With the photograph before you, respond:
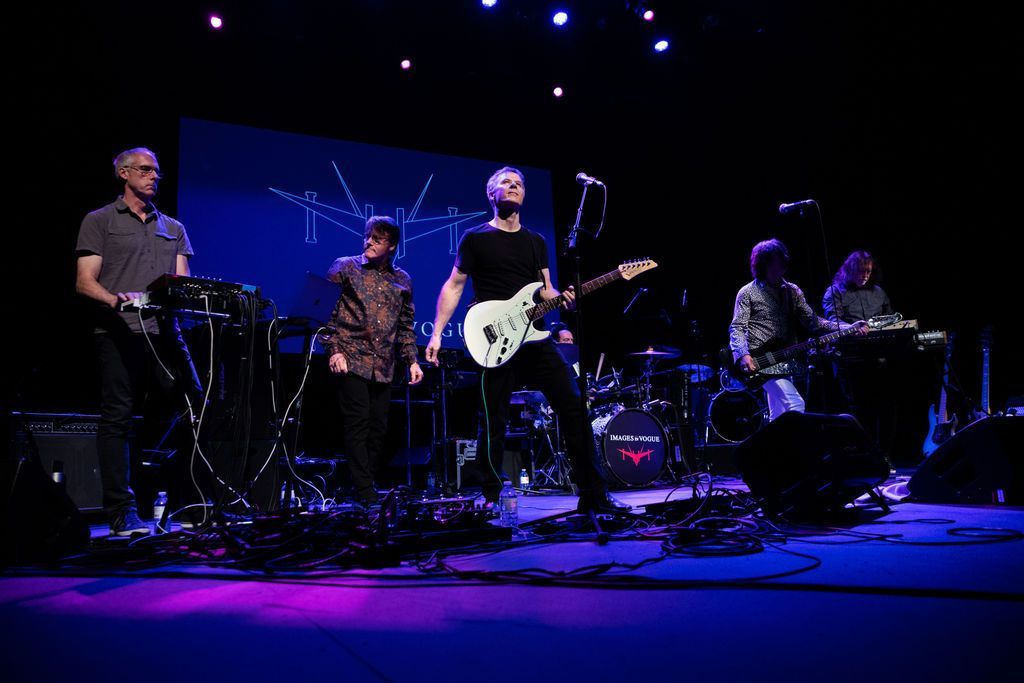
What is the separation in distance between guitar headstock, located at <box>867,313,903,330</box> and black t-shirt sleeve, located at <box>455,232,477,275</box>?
3.51 m

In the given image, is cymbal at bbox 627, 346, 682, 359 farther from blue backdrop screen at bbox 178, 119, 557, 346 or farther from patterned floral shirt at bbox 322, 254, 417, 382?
patterned floral shirt at bbox 322, 254, 417, 382

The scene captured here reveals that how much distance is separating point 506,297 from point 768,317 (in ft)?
8.69

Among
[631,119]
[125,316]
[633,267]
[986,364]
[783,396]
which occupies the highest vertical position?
[631,119]

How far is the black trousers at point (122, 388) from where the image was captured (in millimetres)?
3383

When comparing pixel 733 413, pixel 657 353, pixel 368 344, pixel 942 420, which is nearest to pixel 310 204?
pixel 368 344

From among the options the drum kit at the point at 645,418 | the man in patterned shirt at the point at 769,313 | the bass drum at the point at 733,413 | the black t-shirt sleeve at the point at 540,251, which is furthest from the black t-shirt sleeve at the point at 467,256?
the bass drum at the point at 733,413

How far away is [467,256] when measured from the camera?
12.7ft

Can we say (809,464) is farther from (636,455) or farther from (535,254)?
(636,455)

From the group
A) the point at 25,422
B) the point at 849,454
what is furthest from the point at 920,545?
the point at 25,422

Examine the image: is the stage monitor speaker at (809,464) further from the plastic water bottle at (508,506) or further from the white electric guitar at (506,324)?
the white electric guitar at (506,324)

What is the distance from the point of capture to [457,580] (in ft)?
6.41

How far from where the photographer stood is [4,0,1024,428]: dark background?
579cm

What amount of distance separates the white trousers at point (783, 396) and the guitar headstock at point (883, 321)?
89 cm

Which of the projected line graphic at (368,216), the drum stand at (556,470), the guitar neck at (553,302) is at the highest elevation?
the projected line graphic at (368,216)
